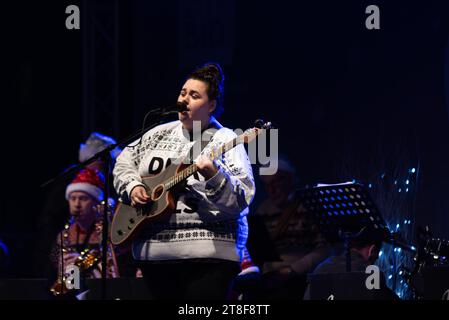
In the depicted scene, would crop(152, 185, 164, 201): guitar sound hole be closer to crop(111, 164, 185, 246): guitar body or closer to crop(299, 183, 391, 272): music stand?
crop(111, 164, 185, 246): guitar body

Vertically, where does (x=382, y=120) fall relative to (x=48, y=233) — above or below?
above

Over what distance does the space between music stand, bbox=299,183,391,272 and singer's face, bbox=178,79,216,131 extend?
1288 millimetres

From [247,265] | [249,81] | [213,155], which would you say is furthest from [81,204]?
[213,155]

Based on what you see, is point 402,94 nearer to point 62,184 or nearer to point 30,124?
point 62,184

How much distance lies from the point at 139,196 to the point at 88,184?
2.32 metres

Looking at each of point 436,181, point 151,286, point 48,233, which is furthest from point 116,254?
point 436,181

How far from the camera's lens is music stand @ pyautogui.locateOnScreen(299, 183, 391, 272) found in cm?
520

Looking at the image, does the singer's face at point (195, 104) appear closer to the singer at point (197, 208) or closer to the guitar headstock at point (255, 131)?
the singer at point (197, 208)

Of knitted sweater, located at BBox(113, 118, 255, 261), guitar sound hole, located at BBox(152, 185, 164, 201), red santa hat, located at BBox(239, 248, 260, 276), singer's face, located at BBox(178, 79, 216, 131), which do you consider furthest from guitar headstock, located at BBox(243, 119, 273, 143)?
red santa hat, located at BBox(239, 248, 260, 276)

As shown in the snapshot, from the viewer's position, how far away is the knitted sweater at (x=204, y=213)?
3938 millimetres

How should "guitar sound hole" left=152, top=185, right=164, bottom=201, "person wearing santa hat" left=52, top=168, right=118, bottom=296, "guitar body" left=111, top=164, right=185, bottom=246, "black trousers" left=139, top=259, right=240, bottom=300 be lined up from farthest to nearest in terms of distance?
"person wearing santa hat" left=52, top=168, right=118, bottom=296 → "guitar sound hole" left=152, top=185, right=164, bottom=201 → "guitar body" left=111, top=164, right=185, bottom=246 → "black trousers" left=139, top=259, right=240, bottom=300
